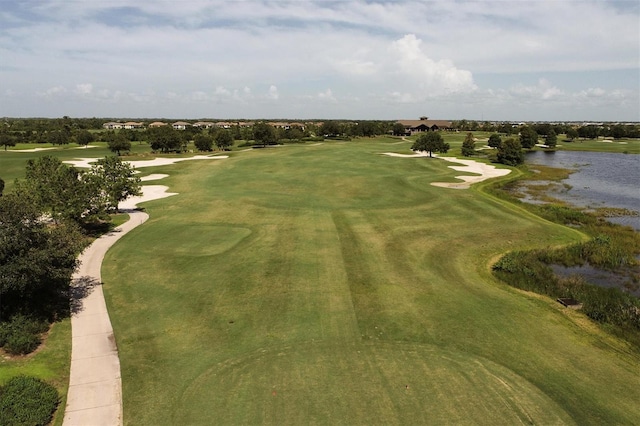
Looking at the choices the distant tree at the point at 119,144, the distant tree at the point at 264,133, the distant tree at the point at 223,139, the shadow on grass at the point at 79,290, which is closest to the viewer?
the shadow on grass at the point at 79,290

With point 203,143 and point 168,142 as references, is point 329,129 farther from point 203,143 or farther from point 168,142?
point 168,142

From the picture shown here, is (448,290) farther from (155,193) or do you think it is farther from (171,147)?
(171,147)

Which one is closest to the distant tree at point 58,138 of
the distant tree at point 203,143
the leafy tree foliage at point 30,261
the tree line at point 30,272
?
the distant tree at point 203,143

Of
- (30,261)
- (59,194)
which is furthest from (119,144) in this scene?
(30,261)

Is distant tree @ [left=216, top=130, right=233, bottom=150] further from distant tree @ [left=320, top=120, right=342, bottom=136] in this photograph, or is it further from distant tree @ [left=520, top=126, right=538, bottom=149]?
distant tree @ [left=520, top=126, right=538, bottom=149]

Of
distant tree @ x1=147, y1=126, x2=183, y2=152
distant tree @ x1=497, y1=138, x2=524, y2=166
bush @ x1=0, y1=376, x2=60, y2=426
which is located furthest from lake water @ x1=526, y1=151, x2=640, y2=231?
distant tree @ x1=147, y1=126, x2=183, y2=152

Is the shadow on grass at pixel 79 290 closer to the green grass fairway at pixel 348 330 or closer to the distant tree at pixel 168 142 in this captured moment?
the green grass fairway at pixel 348 330
